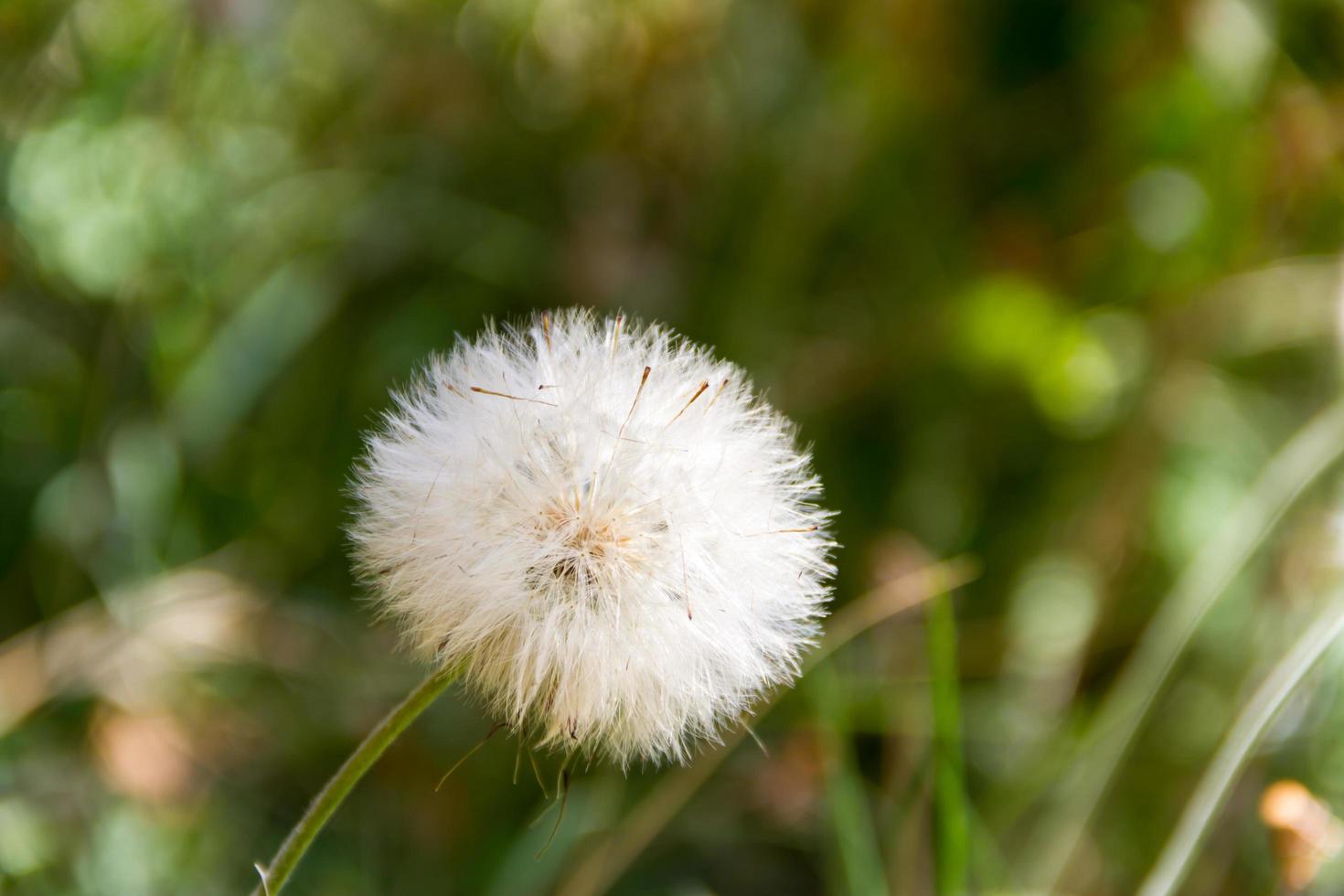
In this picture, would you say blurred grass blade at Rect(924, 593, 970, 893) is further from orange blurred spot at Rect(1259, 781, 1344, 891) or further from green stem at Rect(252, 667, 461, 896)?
green stem at Rect(252, 667, 461, 896)

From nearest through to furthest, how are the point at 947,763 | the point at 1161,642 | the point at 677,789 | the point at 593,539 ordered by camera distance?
the point at 593,539, the point at 947,763, the point at 677,789, the point at 1161,642

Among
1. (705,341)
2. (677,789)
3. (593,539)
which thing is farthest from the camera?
(705,341)

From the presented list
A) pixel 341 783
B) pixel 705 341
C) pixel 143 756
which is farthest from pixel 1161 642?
pixel 143 756

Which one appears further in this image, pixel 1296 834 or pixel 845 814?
pixel 845 814

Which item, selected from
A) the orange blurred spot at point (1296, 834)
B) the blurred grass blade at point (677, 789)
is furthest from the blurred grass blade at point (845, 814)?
the orange blurred spot at point (1296, 834)

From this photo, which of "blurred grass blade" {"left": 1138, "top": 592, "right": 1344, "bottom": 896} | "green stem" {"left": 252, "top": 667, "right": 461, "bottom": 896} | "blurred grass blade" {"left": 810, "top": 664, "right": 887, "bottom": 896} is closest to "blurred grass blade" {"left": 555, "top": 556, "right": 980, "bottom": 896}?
"blurred grass blade" {"left": 810, "top": 664, "right": 887, "bottom": 896}

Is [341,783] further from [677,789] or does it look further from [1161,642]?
[1161,642]

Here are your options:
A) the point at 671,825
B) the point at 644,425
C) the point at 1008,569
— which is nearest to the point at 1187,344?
the point at 1008,569

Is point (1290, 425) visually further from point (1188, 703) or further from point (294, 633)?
point (294, 633)
